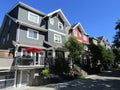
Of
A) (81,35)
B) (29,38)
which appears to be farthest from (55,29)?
(81,35)

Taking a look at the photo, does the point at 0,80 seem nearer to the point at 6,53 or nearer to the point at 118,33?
the point at 6,53

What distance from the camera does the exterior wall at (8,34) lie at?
89.4 ft

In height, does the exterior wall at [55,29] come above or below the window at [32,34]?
above

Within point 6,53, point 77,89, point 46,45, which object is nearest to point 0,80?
point 6,53

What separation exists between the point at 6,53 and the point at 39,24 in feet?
32.7

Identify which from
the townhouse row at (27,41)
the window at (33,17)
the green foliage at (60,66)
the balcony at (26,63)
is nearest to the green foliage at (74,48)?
the townhouse row at (27,41)

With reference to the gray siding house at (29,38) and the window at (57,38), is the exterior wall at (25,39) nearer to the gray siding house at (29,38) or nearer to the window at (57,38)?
the gray siding house at (29,38)

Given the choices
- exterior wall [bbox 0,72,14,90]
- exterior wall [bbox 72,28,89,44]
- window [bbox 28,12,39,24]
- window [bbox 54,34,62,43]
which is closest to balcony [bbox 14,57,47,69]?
exterior wall [bbox 0,72,14,90]

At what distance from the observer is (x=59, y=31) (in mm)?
34656

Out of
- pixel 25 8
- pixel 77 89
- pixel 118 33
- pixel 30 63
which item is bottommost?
pixel 77 89

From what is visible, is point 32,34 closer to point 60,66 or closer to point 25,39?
point 25,39

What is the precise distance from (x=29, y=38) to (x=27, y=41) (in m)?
0.72

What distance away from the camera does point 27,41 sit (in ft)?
90.1

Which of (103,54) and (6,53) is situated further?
(103,54)
